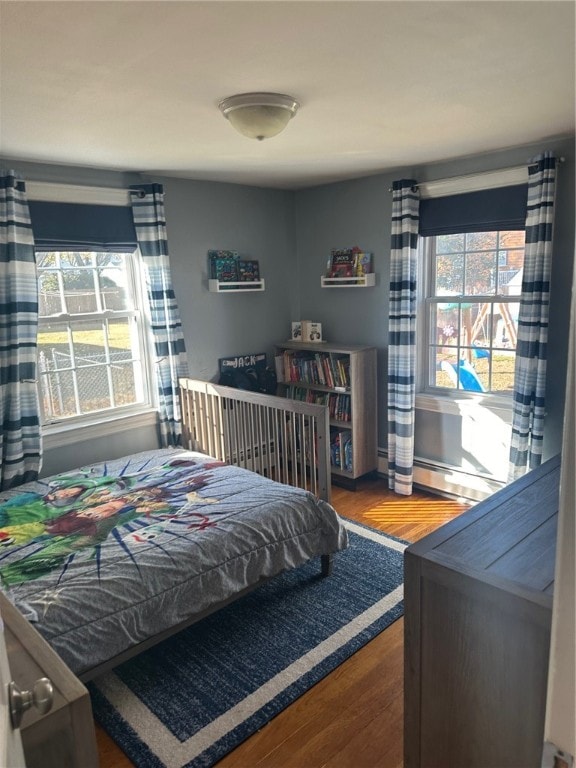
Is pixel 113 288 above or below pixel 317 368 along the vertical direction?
above

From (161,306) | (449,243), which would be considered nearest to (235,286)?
(161,306)

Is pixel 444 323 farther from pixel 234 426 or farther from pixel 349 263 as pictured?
pixel 234 426

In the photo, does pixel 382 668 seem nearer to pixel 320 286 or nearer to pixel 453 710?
pixel 453 710

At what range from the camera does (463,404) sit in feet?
12.4

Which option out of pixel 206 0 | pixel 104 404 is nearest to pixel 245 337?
pixel 104 404

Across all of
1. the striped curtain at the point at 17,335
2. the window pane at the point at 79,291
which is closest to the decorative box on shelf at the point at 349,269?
the window pane at the point at 79,291

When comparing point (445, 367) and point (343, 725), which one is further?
point (445, 367)

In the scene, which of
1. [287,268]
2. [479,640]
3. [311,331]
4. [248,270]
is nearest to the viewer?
[479,640]

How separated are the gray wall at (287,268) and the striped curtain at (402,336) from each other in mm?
201

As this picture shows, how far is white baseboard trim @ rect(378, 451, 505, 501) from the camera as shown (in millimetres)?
3736

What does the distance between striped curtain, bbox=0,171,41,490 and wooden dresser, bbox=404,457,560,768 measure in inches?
101

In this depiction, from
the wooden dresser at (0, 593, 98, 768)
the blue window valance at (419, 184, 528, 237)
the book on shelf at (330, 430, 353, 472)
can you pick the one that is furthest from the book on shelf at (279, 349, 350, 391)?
the wooden dresser at (0, 593, 98, 768)

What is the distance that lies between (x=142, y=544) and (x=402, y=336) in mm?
2305

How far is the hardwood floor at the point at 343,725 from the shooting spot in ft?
6.19
